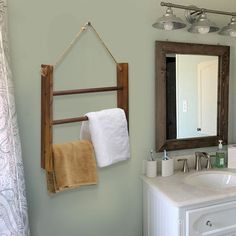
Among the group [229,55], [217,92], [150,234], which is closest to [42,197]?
[150,234]

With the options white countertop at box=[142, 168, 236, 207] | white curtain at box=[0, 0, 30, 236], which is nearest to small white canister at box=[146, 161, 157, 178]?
white countertop at box=[142, 168, 236, 207]

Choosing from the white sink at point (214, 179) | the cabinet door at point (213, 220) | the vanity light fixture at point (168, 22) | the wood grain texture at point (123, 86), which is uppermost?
the vanity light fixture at point (168, 22)

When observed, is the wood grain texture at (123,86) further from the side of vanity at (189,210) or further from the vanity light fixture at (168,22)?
the side of vanity at (189,210)

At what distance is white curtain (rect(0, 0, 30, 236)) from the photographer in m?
1.25

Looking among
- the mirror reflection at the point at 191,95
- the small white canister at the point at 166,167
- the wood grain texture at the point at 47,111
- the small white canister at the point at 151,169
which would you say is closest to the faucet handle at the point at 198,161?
the mirror reflection at the point at 191,95

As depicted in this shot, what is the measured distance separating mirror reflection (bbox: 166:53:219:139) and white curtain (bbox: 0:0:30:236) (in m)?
1.00

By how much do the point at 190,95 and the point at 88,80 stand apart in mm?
746

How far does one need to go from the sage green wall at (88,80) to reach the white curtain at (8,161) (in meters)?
0.13

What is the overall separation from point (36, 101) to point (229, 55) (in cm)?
141

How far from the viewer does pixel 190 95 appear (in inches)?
74.0

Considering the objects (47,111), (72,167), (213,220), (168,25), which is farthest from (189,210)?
(168,25)

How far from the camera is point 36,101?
1.51 meters

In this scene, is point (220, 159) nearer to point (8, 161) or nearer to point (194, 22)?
point (194, 22)

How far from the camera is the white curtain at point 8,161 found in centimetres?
125
